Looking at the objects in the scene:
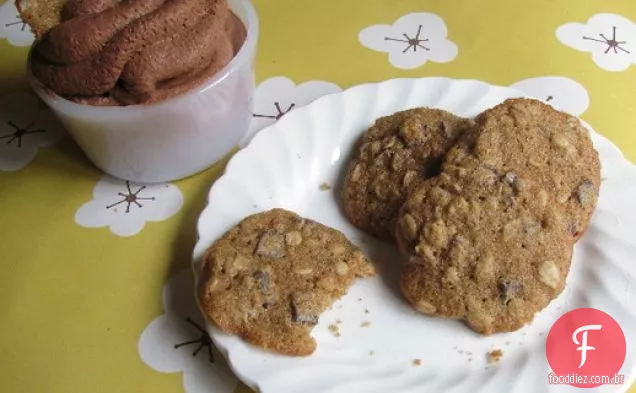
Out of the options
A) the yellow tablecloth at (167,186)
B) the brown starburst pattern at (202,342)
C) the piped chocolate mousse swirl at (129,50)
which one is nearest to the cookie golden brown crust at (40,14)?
the piped chocolate mousse swirl at (129,50)

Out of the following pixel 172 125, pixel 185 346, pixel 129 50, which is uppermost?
pixel 129 50

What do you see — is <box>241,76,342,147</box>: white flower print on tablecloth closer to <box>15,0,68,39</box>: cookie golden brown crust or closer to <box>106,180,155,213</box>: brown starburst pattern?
<box>106,180,155,213</box>: brown starburst pattern

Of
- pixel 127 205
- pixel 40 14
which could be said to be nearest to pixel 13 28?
pixel 40 14

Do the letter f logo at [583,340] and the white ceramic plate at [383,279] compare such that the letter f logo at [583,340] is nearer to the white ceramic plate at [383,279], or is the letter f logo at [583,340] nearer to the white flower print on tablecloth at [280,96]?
the white ceramic plate at [383,279]

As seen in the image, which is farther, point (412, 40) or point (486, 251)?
point (412, 40)

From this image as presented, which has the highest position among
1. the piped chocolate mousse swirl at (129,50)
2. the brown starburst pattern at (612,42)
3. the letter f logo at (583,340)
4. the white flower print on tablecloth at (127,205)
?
the piped chocolate mousse swirl at (129,50)

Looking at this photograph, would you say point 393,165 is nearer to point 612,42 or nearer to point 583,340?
point 583,340

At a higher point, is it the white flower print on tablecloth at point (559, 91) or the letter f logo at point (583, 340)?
the white flower print on tablecloth at point (559, 91)

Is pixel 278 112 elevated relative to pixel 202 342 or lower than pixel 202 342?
elevated
